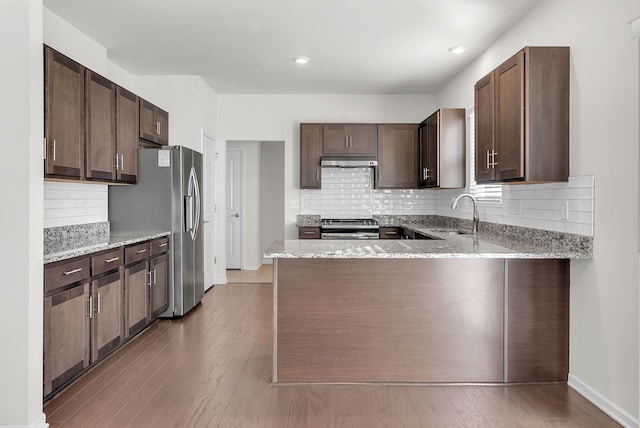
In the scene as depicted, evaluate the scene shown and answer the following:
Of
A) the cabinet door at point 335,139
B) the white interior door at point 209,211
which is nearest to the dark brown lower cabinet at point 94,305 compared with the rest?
the white interior door at point 209,211

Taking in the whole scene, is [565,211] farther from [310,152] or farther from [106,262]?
[310,152]

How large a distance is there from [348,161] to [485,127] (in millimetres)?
2661

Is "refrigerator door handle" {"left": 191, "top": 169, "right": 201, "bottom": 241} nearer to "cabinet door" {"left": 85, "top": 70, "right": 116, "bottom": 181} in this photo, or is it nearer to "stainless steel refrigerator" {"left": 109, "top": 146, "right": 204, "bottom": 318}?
"stainless steel refrigerator" {"left": 109, "top": 146, "right": 204, "bottom": 318}

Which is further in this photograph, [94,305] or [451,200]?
[451,200]

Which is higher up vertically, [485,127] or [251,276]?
[485,127]

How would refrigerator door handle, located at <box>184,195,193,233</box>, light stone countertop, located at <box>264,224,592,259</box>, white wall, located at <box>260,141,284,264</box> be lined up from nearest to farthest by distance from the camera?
light stone countertop, located at <box>264,224,592,259</box> → refrigerator door handle, located at <box>184,195,193,233</box> → white wall, located at <box>260,141,284,264</box>

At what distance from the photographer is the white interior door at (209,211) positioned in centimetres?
602

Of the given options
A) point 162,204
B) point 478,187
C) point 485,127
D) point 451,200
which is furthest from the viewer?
point 451,200

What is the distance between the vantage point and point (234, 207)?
7.90 metres

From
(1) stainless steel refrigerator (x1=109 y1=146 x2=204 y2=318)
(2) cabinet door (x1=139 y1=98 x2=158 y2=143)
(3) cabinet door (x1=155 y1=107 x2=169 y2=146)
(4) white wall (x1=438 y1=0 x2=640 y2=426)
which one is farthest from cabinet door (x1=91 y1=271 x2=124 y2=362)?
(4) white wall (x1=438 y1=0 x2=640 y2=426)

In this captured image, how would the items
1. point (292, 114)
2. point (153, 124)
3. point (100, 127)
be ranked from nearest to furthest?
point (100, 127) → point (153, 124) → point (292, 114)

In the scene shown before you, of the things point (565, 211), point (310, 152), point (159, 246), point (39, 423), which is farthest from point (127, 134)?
point (565, 211)

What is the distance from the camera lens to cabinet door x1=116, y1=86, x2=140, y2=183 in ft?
13.4

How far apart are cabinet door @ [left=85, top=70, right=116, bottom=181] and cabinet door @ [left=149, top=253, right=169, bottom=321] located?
34.7 inches
